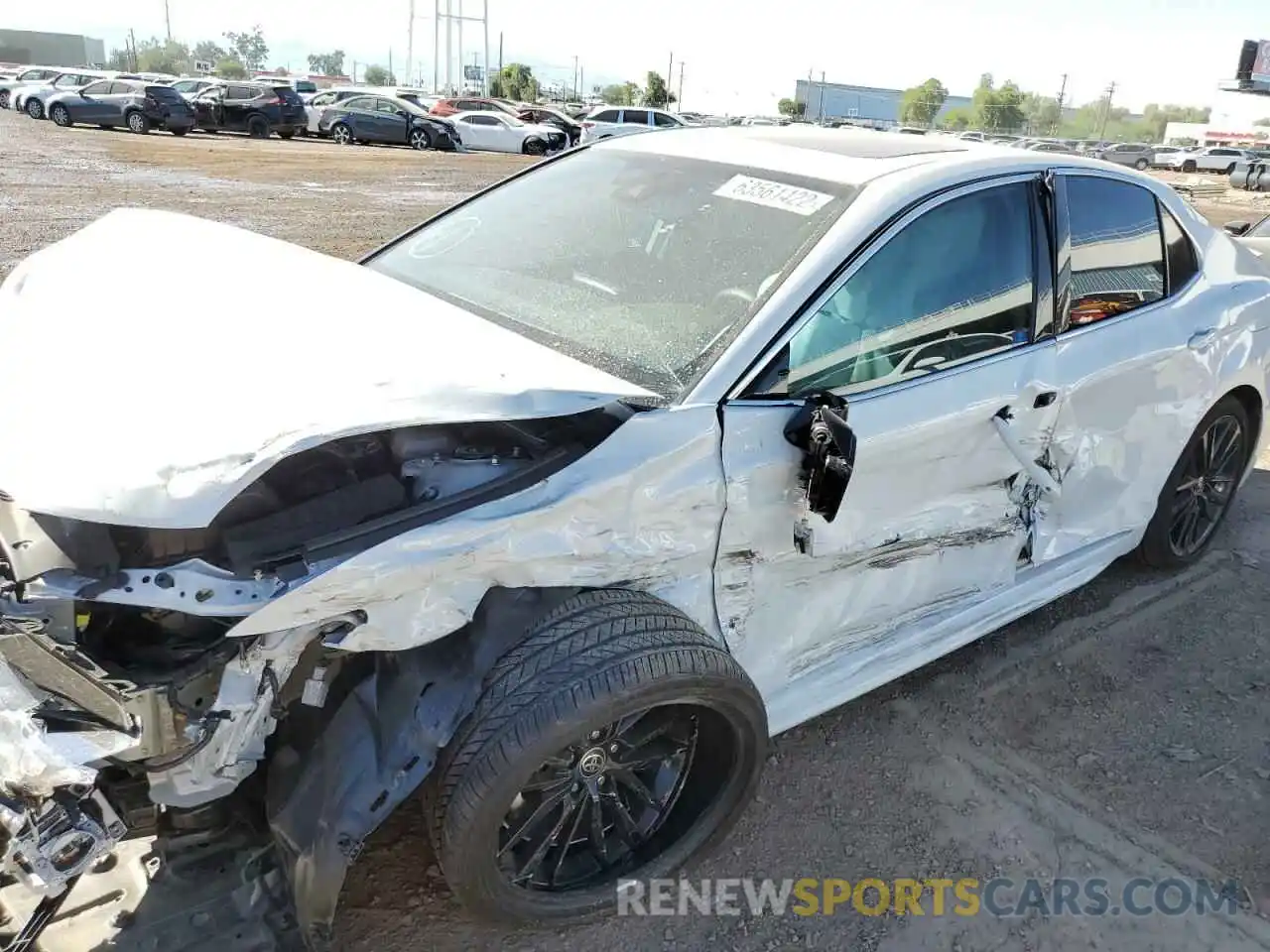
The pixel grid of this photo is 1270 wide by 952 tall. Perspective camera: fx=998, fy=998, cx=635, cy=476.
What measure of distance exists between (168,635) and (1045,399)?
249 centimetres

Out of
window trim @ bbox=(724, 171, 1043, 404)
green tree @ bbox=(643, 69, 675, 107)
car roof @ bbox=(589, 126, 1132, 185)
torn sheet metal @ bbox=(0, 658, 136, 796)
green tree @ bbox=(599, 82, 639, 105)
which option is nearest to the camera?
torn sheet metal @ bbox=(0, 658, 136, 796)

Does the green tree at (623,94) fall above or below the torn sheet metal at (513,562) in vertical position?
above

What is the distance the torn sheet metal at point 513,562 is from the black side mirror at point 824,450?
0.75 feet

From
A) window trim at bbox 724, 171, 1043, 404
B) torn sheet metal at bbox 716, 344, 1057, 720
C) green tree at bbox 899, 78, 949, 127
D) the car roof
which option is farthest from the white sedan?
green tree at bbox 899, 78, 949, 127

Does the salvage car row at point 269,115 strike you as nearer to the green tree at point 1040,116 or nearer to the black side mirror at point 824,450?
the black side mirror at point 824,450

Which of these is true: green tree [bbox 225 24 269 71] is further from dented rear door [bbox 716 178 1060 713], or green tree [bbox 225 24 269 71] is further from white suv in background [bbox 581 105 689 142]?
dented rear door [bbox 716 178 1060 713]

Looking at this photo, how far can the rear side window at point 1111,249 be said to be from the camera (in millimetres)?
3266

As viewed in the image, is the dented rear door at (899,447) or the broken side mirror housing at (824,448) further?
the dented rear door at (899,447)

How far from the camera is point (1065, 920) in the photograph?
258 centimetres

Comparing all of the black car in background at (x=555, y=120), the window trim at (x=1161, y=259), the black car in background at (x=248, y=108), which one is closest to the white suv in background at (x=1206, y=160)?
the black car in background at (x=555, y=120)

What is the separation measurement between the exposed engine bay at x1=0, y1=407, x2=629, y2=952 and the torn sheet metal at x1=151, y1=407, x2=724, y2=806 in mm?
23

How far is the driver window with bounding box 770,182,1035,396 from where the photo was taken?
261 centimetres

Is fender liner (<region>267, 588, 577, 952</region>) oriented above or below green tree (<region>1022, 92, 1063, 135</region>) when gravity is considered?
below

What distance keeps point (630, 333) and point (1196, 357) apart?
233 cm
